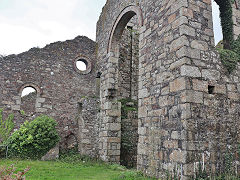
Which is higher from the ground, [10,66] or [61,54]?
[61,54]

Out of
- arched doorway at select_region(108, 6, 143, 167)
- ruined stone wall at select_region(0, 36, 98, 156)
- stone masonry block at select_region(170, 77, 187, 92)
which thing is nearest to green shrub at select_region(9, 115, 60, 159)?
ruined stone wall at select_region(0, 36, 98, 156)

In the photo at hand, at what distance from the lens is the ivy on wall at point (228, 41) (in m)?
5.18

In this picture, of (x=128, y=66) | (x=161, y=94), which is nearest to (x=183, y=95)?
(x=161, y=94)

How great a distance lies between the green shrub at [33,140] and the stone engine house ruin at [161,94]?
4.48 ft

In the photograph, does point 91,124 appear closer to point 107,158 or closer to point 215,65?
point 107,158

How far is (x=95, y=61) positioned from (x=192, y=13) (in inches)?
307

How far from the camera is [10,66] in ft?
34.4

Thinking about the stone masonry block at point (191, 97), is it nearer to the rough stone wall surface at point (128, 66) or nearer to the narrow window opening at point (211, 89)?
the narrow window opening at point (211, 89)

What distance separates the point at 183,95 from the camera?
4406mm

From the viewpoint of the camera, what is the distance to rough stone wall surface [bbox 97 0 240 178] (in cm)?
434

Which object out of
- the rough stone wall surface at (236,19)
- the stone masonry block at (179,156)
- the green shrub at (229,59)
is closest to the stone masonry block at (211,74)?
the green shrub at (229,59)

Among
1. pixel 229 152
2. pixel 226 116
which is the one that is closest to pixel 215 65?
pixel 226 116

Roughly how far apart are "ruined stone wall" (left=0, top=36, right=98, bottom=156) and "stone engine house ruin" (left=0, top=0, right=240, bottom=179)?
0.21 feet

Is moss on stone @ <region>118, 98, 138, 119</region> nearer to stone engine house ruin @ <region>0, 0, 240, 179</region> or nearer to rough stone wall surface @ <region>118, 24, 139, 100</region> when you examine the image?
stone engine house ruin @ <region>0, 0, 240, 179</region>
